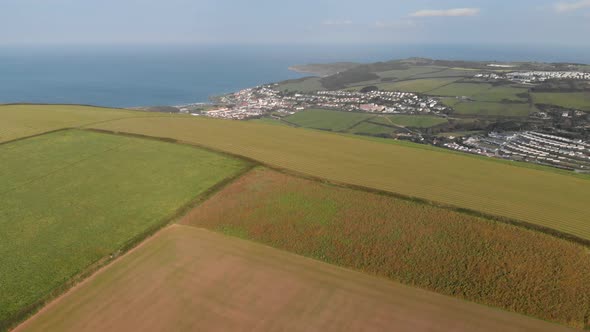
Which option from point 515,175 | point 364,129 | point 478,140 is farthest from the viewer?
point 364,129

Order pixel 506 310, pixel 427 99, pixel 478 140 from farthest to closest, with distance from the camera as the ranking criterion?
pixel 427 99, pixel 478 140, pixel 506 310

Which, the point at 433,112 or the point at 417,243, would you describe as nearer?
the point at 417,243

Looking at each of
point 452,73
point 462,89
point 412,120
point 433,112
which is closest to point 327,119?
point 412,120

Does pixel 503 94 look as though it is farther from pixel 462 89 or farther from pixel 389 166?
pixel 389 166

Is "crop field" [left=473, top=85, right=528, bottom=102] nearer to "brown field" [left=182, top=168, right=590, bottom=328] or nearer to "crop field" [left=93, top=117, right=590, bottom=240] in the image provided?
"crop field" [left=93, top=117, right=590, bottom=240]

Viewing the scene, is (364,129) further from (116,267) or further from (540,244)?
(116,267)

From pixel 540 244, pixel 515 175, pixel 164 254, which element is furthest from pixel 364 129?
pixel 164 254

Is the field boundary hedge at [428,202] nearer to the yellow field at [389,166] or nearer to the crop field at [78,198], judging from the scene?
the yellow field at [389,166]

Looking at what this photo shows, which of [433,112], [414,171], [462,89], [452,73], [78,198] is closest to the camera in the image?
[78,198]
